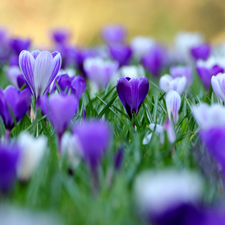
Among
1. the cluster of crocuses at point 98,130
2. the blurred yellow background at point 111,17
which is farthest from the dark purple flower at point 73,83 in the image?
the blurred yellow background at point 111,17

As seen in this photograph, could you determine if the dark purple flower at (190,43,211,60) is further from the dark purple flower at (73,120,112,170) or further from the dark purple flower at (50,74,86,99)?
the dark purple flower at (73,120,112,170)

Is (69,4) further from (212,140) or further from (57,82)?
(212,140)

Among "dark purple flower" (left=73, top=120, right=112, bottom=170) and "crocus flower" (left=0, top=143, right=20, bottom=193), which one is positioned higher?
"dark purple flower" (left=73, top=120, right=112, bottom=170)

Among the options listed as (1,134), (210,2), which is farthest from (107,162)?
(210,2)

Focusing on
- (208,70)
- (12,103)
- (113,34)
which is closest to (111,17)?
(113,34)

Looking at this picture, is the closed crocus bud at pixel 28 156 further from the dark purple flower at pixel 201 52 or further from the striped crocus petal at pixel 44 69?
the dark purple flower at pixel 201 52

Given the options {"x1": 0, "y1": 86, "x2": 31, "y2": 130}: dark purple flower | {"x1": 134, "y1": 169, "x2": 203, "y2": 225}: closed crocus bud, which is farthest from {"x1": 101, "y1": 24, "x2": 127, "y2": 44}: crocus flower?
{"x1": 134, "y1": 169, "x2": 203, "y2": 225}: closed crocus bud
